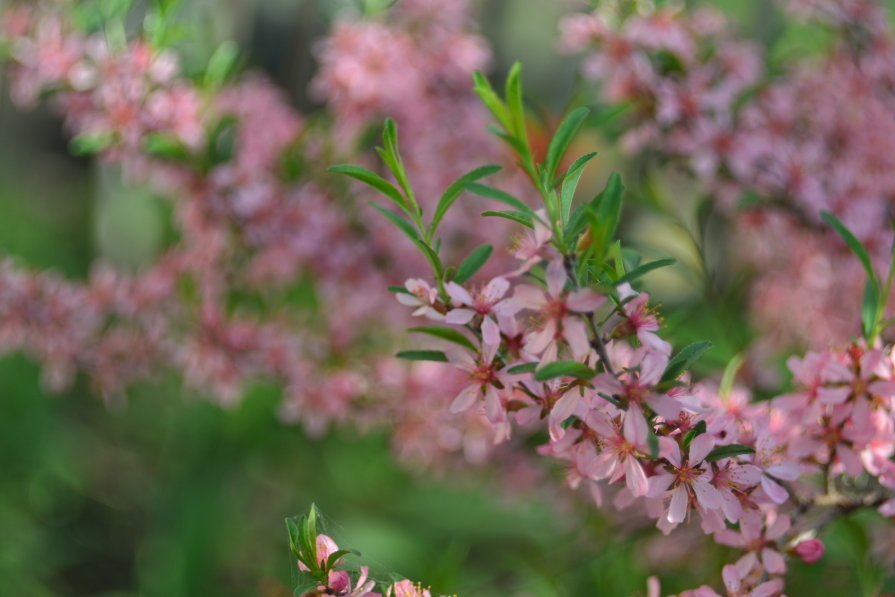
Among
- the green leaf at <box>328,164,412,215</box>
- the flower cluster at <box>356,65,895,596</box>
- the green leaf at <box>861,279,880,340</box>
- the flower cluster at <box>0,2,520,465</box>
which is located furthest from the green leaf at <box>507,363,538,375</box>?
the flower cluster at <box>0,2,520,465</box>

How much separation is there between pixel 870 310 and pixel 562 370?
0.27 m

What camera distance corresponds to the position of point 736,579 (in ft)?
1.65

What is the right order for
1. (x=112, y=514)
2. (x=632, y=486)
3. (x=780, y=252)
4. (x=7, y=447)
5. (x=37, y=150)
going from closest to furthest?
(x=632, y=486), (x=780, y=252), (x=7, y=447), (x=112, y=514), (x=37, y=150)

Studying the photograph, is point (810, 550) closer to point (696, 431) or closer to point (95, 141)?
point (696, 431)

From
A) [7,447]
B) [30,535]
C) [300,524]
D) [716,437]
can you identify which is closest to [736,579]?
[716,437]

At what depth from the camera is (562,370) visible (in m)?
0.41

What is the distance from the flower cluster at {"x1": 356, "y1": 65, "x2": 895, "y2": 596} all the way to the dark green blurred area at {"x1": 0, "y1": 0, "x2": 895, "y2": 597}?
35cm

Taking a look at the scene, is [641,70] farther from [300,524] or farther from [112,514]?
[112,514]

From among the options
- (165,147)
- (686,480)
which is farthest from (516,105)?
(165,147)

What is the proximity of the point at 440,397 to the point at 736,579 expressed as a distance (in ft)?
1.87

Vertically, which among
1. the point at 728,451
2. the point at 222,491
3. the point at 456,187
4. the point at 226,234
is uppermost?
the point at 456,187

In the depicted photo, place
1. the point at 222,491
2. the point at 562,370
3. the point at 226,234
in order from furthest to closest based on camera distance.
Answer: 1. the point at 222,491
2. the point at 226,234
3. the point at 562,370

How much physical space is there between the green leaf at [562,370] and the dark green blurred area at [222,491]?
1.64 feet

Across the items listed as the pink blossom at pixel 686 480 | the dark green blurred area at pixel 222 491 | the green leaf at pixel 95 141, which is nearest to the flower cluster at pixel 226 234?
the green leaf at pixel 95 141
